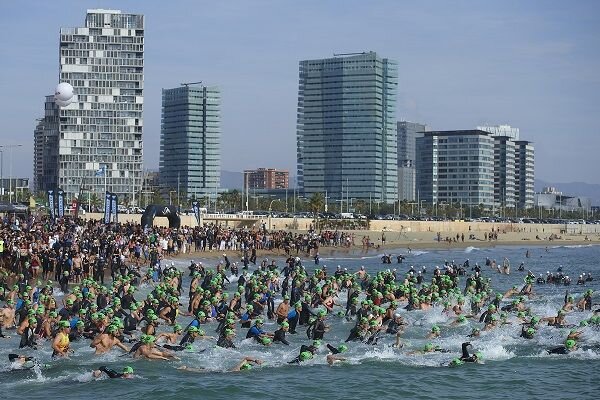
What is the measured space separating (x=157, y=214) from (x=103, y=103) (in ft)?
320

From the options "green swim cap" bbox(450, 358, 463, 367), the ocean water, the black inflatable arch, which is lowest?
the ocean water

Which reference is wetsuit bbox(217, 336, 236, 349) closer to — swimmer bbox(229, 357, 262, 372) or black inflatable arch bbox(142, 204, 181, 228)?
swimmer bbox(229, 357, 262, 372)

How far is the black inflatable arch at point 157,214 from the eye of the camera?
63312 millimetres

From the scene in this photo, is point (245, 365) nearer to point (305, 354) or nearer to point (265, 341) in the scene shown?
point (305, 354)

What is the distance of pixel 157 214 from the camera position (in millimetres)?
64812

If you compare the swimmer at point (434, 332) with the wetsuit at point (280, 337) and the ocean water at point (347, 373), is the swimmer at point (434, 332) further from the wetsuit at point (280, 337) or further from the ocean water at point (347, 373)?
the wetsuit at point (280, 337)

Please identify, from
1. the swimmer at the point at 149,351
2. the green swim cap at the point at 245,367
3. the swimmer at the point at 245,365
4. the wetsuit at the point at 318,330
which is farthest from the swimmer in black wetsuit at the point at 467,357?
the swimmer at the point at 149,351

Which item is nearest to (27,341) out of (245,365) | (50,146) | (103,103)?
(245,365)

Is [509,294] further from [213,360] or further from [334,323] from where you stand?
[213,360]

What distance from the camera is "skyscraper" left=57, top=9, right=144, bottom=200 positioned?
517 ft

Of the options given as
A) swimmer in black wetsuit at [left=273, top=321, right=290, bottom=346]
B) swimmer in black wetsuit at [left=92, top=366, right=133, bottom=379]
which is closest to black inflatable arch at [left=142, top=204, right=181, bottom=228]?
swimmer in black wetsuit at [left=273, top=321, right=290, bottom=346]

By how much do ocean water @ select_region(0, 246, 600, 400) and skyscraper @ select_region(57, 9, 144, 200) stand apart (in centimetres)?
13323

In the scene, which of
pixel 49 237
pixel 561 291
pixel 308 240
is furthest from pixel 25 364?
pixel 308 240

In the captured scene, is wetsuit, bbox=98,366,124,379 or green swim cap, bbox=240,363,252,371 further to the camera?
green swim cap, bbox=240,363,252,371
